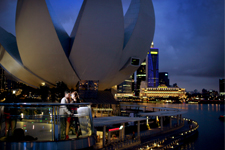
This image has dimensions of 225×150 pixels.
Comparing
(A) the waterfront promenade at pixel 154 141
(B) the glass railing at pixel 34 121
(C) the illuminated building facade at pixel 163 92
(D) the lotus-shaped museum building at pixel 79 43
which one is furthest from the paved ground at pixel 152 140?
(C) the illuminated building facade at pixel 163 92

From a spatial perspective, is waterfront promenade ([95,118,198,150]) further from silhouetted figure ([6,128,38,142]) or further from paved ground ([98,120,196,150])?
silhouetted figure ([6,128,38,142])

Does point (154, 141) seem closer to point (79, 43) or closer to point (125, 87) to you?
point (79, 43)

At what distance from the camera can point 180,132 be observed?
1809cm

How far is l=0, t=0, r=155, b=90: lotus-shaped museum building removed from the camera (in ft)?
61.2

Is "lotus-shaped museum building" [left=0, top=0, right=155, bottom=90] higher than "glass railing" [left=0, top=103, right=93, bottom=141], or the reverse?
"lotus-shaped museum building" [left=0, top=0, right=155, bottom=90]

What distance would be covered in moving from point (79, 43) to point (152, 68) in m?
167

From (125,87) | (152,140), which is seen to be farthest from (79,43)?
(125,87)

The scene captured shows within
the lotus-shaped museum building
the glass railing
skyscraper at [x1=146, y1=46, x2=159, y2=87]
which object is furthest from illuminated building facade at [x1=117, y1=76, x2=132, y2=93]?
the glass railing

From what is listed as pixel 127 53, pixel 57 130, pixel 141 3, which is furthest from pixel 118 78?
pixel 57 130

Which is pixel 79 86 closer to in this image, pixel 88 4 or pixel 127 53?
pixel 127 53

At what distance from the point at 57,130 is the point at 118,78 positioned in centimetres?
2147

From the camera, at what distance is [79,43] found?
19.6 m

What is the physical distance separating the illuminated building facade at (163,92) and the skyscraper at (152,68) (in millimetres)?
41174

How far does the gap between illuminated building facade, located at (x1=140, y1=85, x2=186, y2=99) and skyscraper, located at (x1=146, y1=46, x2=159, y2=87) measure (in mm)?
41174
